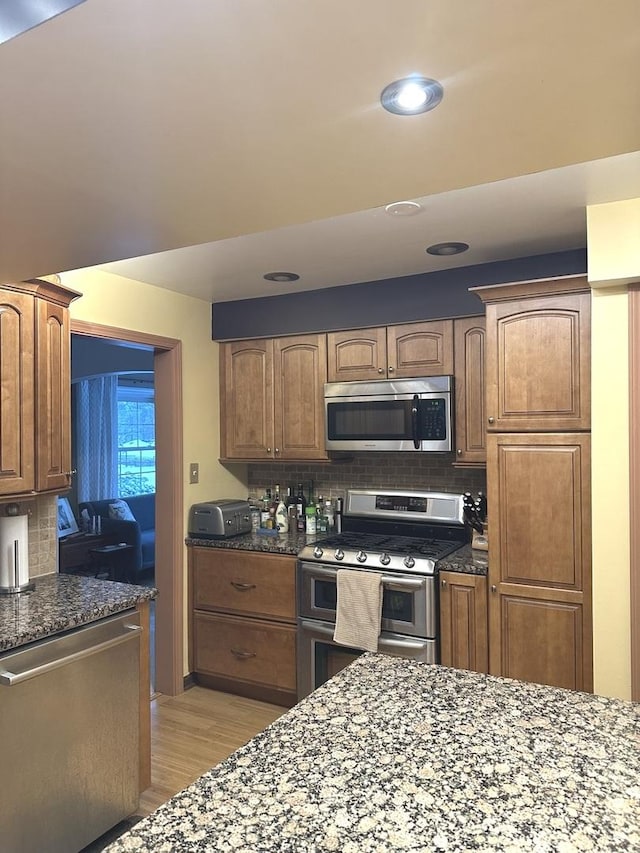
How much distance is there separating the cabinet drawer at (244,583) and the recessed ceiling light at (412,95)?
2851 millimetres

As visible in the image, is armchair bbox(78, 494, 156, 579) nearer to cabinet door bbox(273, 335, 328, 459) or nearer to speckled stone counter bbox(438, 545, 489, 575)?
cabinet door bbox(273, 335, 328, 459)

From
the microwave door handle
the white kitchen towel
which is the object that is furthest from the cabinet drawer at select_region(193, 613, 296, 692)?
the microwave door handle

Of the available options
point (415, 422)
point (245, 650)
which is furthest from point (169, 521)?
point (415, 422)

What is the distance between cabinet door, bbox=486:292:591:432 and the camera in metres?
2.71

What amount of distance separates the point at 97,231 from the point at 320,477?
2741 mm

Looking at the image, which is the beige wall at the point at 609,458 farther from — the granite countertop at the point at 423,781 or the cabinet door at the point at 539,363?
the granite countertop at the point at 423,781

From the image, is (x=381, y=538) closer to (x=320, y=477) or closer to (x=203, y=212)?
(x=320, y=477)

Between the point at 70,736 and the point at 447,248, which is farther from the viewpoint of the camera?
the point at 447,248

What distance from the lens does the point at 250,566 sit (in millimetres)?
3646

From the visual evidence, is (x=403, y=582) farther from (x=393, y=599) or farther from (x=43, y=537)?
(x=43, y=537)

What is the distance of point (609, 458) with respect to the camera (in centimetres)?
253

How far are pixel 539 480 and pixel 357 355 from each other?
1357 millimetres

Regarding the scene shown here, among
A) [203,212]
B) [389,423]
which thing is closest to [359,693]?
[203,212]

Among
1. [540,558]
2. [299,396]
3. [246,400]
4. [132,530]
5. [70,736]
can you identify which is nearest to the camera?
[70,736]
